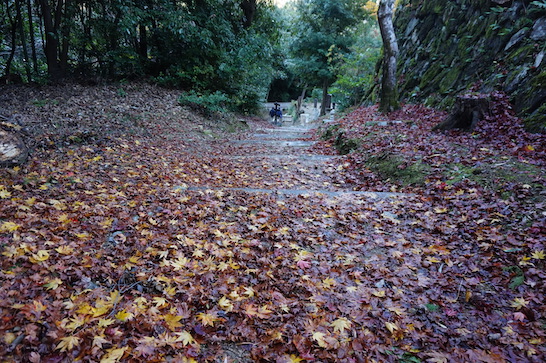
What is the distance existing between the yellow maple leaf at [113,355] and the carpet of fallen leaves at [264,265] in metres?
0.01

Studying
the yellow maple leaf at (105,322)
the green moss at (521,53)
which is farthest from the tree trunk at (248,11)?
the yellow maple leaf at (105,322)

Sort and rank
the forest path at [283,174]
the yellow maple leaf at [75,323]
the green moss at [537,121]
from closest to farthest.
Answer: the yellow maple leaf at [75,323], the forest path at [283,174], the green moss at [537,121]

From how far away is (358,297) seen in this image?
2660mm

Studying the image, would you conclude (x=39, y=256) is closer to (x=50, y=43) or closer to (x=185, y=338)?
(x=185, y=338)

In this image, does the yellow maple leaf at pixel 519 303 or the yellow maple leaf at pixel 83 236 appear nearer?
the yellow maple leaf at pixel 519 303

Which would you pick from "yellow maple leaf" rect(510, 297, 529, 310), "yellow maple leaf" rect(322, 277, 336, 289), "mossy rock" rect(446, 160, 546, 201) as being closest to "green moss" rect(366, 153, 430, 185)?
"mossy rock" rect(446, 160, 546, 201)

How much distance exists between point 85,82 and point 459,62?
11330mm

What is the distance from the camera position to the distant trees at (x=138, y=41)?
9.20 m

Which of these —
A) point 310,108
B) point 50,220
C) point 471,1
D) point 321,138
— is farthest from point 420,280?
point 310,108

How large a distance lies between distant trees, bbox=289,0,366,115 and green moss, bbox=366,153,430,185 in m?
12.7

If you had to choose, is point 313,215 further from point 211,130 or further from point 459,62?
point 459,62

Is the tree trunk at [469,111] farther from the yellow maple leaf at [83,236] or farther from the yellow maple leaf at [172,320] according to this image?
the yellow maple leaf at [83,236]

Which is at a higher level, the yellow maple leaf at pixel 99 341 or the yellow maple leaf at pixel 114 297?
the yellow maple leaf at pixel 114 297

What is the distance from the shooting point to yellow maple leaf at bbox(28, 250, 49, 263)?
249cm
